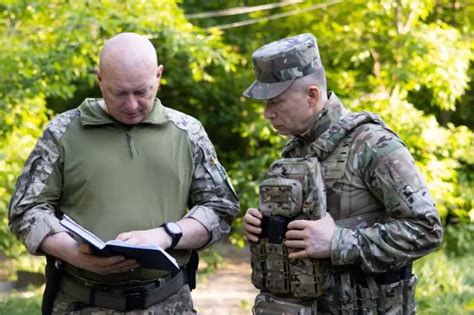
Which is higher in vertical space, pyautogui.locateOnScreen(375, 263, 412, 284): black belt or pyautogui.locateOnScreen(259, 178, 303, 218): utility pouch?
pyautogui.locateOnScreen(259, 178, 303, 218): utility pouch

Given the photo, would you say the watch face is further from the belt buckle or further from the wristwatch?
the belt buckle

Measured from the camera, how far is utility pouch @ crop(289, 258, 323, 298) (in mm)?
3270

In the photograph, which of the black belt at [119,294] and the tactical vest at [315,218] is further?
the black belt at [119,294]

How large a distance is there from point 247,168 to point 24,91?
3.45m

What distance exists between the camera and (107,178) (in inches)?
137

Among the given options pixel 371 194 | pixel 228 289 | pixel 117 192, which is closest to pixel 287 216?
pixel 371 194

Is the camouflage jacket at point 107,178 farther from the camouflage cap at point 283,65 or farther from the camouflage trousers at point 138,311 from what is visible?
the camouflage cap at point 283,65

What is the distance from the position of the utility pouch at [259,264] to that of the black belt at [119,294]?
372mm

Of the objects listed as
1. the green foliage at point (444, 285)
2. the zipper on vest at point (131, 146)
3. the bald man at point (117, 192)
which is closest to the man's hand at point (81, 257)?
the bald man at point (117, 192)

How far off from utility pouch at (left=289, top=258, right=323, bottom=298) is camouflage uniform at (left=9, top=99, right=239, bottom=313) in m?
0.46

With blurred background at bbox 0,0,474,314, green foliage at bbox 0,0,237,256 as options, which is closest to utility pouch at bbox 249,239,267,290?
blurred background at bbox 0,0,474,314

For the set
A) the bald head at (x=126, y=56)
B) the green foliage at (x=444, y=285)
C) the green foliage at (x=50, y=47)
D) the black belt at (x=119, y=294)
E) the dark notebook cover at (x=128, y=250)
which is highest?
the bald head at (x=126, y=56)

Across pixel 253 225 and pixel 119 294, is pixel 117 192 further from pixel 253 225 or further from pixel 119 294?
pixel 253 225

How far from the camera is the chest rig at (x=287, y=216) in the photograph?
10.7 feet
